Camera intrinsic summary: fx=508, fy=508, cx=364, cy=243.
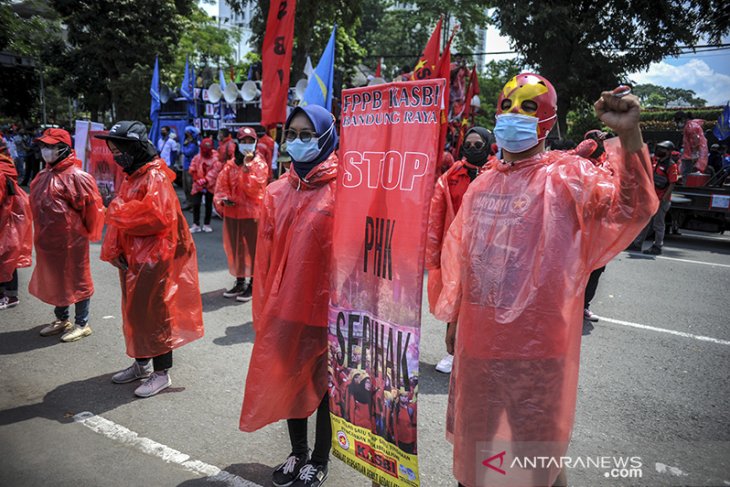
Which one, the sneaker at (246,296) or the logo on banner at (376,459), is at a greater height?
the logo on banner at (376,459)

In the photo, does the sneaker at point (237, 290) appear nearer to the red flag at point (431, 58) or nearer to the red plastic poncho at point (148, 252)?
the red plastic poncho at point (148, 252)

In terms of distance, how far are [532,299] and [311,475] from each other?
1.58 meters

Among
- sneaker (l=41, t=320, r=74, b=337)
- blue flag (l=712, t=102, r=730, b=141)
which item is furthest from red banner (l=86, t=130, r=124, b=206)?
blue flag (l=712, t=102, r=730, b=141)

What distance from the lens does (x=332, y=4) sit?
16266 millimetres

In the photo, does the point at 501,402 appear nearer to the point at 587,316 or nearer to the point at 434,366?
the point at 434,366

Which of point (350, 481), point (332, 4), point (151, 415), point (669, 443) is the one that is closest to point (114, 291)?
point (151, 415)

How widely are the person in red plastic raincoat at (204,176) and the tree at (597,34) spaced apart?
38.8ft

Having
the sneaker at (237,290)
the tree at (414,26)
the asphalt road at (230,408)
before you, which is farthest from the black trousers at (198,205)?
the tree at (414,26)

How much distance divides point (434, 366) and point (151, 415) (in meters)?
2.26

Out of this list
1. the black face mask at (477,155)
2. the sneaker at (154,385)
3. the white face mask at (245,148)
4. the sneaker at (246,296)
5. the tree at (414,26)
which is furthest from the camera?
the tree at (414,26)

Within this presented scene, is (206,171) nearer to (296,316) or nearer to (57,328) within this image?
(57,328)

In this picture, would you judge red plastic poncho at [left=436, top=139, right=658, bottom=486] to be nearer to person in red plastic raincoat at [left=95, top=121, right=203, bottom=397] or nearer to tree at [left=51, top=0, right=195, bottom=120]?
person in red plastic raincoat at [left=95, top=121, right=203, bottom=397]

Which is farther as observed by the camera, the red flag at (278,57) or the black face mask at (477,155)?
the red flag at (278,57)

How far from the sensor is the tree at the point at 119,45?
21.9m
